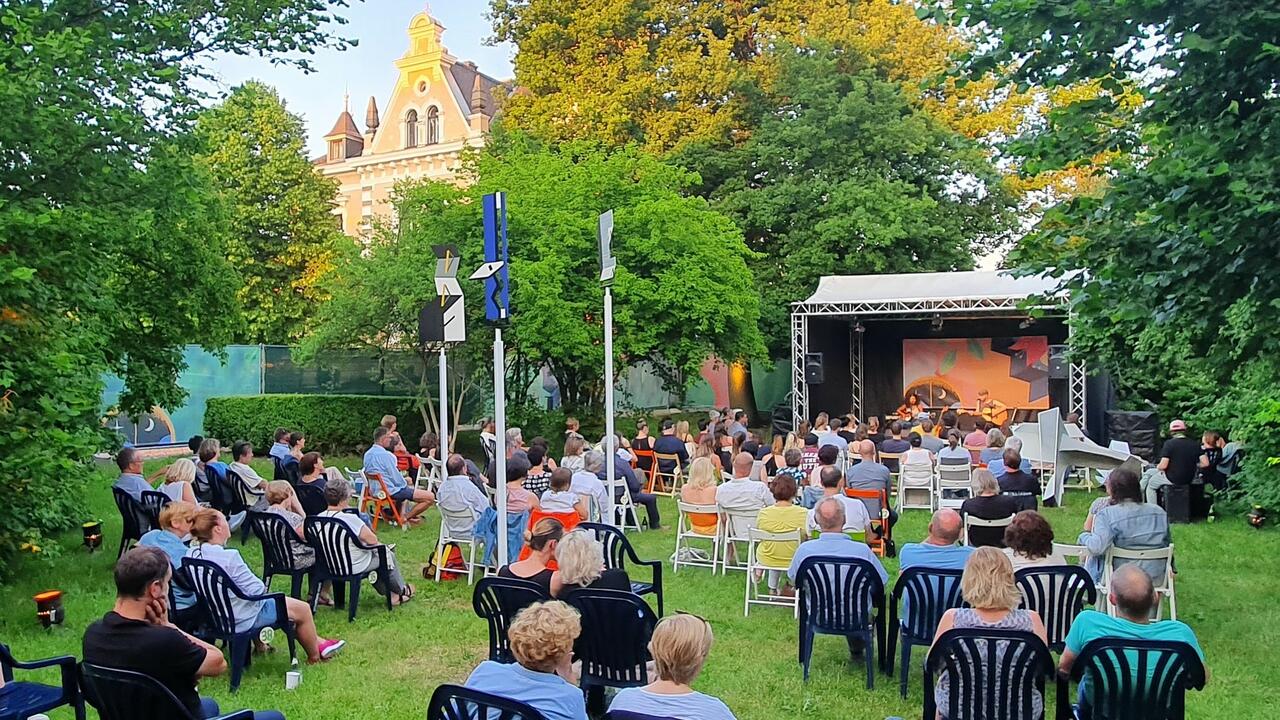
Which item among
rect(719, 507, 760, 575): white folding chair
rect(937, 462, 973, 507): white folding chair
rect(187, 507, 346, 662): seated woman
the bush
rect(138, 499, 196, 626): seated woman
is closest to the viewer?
rect(187, 507, 346, 662): seated woman

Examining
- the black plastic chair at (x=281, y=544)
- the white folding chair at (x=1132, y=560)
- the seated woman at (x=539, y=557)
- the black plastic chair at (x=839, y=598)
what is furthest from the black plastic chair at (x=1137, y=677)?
the black plastic chair at (x=281, y=544)

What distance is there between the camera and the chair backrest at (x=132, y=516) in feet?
25.2

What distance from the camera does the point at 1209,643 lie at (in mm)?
6031

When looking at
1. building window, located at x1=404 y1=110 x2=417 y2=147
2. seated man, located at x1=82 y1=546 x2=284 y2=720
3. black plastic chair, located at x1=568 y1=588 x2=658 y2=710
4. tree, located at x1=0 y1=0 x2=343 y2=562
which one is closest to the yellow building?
building window, located at x1=404 y1=110 x2=417 y2=147

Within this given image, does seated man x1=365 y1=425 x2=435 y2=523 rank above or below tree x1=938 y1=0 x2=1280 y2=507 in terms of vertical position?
below

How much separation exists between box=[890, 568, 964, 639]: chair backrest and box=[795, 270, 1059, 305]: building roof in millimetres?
13659

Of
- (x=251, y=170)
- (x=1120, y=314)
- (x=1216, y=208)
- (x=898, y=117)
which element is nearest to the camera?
(x=1216, y=208)

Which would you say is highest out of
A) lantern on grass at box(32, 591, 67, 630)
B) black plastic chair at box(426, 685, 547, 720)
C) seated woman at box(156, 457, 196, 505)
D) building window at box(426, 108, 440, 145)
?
building window at box(426, 108, 440, 145)

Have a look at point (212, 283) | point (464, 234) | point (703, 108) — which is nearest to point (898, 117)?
point (703, 108)

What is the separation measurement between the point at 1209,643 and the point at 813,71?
718 inches

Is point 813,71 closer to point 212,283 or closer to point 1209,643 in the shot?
point 212,283

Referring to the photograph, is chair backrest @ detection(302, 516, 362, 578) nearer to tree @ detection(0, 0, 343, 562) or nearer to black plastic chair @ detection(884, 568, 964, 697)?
tree @ detection(0, 0, 343, 562)

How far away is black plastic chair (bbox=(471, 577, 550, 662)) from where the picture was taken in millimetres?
4695

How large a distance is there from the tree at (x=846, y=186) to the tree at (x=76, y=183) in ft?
46.4
